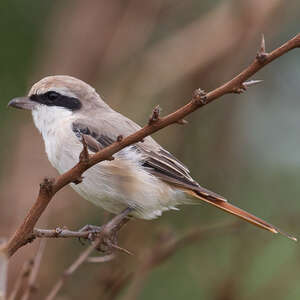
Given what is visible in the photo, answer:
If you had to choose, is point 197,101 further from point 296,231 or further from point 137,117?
point 137,117

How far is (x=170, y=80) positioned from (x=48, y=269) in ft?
7.07

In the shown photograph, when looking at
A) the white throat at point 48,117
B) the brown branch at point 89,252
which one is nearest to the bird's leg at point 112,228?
the brown branch at point 89,252

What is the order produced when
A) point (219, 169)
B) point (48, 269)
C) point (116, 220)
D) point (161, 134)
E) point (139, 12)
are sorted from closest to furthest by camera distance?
point (116, 220)
point (219, 169)
point (48, 269)
point (161, 134)
point (139, 12)

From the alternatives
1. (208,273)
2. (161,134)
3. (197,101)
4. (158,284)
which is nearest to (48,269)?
(158,284)

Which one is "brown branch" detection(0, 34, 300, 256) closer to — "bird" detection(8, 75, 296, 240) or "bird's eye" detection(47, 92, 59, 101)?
"bird" detection(8, 75, 296, 240)

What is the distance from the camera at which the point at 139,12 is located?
6605 millimetres

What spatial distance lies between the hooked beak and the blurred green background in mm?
1051

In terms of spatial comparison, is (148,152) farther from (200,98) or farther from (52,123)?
(200,98)

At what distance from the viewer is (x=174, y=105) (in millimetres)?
6043

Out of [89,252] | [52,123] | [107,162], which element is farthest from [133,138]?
[52,123]

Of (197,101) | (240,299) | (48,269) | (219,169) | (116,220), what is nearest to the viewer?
(197,101)

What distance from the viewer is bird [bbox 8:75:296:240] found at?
3.53 meters

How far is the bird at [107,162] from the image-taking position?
11.6ft

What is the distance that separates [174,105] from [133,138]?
4008 mm
